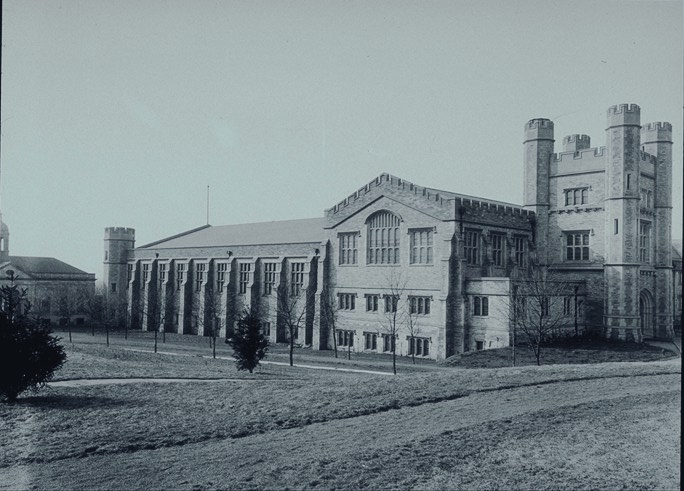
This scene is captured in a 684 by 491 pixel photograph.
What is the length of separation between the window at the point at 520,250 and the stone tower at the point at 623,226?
513 centimetres

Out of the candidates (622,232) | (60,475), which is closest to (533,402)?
(60,475)

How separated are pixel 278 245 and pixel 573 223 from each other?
800 inches

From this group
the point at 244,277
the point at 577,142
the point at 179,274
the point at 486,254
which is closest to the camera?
the point at 486,254

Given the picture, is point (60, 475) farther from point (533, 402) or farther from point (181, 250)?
point (181, 250)

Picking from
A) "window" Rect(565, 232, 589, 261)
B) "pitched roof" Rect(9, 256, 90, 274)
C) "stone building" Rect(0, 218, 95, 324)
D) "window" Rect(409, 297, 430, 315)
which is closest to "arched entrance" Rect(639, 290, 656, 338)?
"window" Rect(565, 232, 589, 261)

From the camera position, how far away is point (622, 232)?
1399 inches

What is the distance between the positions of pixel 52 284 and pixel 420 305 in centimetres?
2859

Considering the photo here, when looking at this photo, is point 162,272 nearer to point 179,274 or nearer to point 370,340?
point 179,274

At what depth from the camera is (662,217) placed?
39156 millimetres

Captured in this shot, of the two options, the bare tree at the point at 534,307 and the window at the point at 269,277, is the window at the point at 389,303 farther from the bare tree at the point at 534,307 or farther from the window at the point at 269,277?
the window at the point at 269,277

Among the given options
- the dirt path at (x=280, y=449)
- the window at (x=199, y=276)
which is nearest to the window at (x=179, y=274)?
the window at (x=199, y=276)

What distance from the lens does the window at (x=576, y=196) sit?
38.6 m

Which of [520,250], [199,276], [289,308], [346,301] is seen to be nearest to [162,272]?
[199,276]

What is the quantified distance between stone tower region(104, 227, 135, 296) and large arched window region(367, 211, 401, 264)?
97.6 ft
